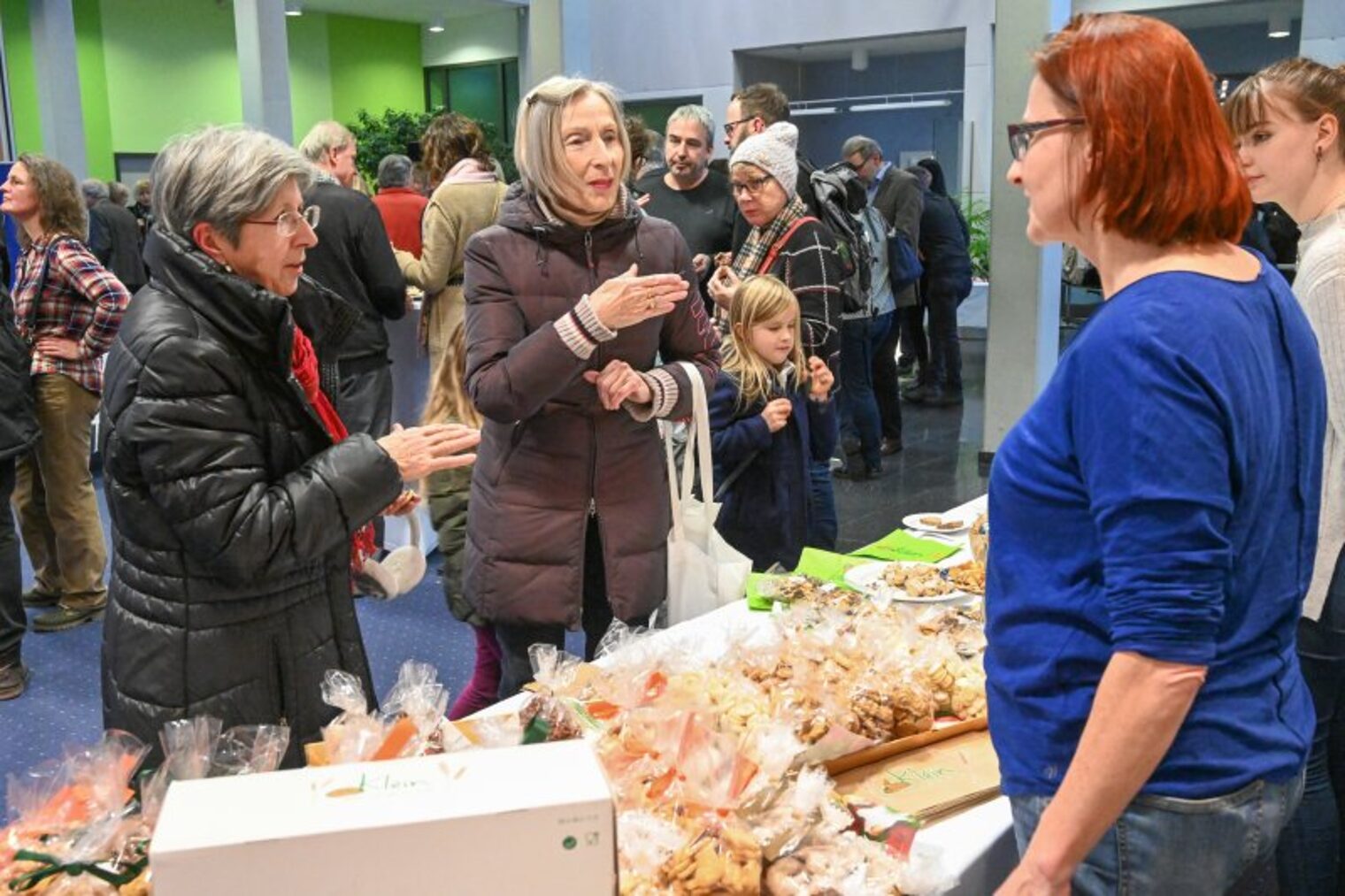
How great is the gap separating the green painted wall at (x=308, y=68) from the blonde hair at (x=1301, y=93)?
14645 mm

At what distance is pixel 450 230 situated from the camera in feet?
15.7

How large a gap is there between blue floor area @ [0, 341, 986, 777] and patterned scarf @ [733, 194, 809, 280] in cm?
136

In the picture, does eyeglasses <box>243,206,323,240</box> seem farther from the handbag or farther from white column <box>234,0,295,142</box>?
white column <box>234,0,295,142</box>

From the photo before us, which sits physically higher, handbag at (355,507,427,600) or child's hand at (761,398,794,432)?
child's hand at (761,398,794,432)

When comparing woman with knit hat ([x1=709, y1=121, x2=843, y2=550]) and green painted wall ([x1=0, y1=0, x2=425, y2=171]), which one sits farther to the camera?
green painted wall ([x1=0, y1=0, x2=425, y2=171])

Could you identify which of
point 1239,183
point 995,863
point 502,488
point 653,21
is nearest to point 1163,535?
point 1239,183

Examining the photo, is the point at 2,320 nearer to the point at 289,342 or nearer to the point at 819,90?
the point at 289,342

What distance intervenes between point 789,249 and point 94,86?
41.1 feet

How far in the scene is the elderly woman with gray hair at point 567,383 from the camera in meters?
2.29

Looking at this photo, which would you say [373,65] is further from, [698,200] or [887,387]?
[698,200]

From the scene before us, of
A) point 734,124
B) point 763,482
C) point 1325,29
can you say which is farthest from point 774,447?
point 1325,29

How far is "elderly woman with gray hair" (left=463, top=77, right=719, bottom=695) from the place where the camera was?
2285 millimetres

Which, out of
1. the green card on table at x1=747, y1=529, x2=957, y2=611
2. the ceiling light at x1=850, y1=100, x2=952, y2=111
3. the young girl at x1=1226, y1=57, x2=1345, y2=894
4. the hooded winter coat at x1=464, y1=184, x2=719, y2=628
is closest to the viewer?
the young girl at x1=1226, y1=57, x2=1345, y2=894

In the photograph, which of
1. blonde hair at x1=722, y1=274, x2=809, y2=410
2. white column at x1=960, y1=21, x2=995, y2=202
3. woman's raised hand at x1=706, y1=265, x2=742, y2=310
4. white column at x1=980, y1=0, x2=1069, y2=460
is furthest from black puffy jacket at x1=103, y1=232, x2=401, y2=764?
white column at x1=960, y1=21, x2=995, y2=202
